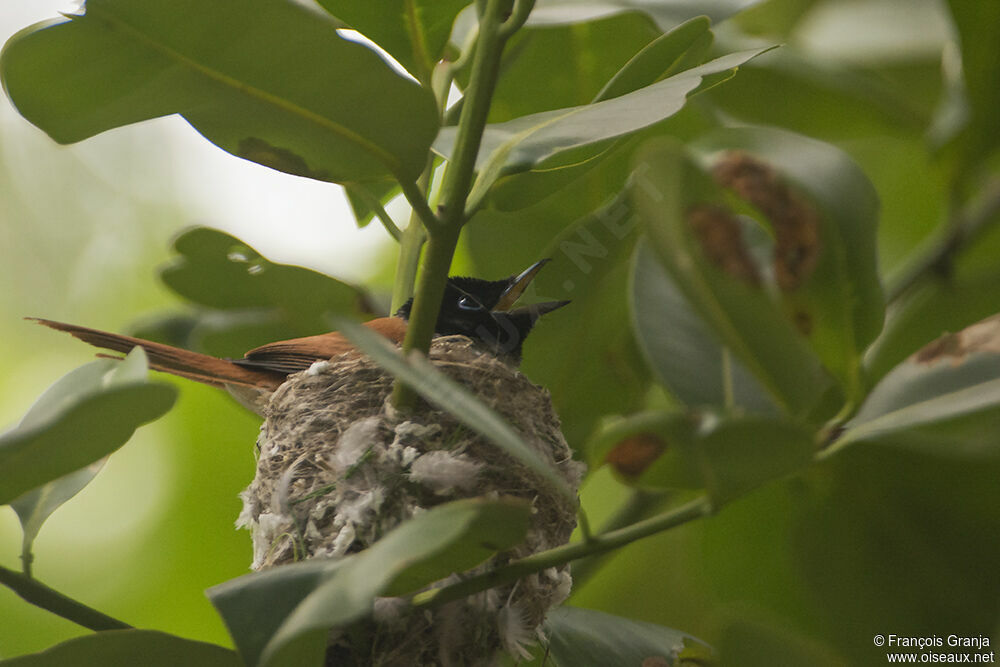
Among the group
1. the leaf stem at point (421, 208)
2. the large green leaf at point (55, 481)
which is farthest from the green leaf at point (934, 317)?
the large green leaf at point (55, 481)

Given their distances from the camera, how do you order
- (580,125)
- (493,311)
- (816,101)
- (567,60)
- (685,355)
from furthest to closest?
(816,101) < (493,311) < (567,60) < (685,355) < (580,125)

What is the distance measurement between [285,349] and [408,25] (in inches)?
40.7

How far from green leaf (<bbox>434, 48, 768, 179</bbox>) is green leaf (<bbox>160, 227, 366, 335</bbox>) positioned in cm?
82

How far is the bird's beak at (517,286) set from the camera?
205cm

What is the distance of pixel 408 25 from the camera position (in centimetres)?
156

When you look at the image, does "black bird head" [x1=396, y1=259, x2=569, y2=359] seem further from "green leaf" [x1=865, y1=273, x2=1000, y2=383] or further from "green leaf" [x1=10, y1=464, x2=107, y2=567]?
"green leaf" [x1=10, y1=464, x2=107, y2=567]

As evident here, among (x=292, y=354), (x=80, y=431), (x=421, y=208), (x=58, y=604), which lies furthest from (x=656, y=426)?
(x=292, y=354)

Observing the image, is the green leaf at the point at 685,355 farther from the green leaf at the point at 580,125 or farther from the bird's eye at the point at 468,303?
the bird's eye at the point at 468,303

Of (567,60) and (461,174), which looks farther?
(567,60)

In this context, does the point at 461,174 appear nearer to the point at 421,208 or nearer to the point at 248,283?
the point at 421,208

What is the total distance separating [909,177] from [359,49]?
238cm

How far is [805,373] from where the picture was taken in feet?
3.62

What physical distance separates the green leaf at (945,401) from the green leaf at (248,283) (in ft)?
4.22

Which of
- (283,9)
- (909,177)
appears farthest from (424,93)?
(909,177)
